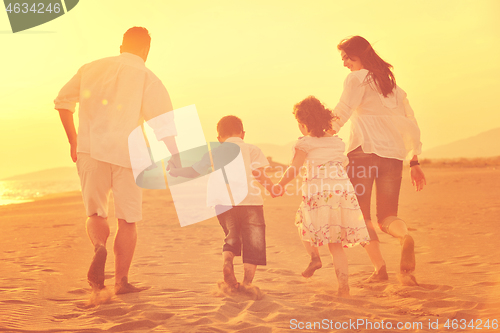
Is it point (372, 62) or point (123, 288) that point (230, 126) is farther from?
point (123, 288)

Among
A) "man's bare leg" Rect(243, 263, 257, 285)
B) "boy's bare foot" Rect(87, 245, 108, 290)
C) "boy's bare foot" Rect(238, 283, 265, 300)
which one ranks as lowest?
"boy's bare foot" Rect(238, 283, 265, 300)

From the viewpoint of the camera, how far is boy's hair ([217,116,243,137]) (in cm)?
401

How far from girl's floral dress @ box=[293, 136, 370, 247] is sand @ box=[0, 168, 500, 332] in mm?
486

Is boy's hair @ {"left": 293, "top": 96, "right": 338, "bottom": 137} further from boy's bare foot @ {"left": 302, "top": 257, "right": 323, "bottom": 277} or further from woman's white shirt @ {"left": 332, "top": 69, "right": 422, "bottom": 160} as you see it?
boy's bare foot @ {"left": 302, "top": 257, "right": 323, "bottom": 277}

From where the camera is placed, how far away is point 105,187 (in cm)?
342

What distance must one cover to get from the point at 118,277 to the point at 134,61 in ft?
5.98

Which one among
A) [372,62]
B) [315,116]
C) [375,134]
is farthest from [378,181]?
[372,62]

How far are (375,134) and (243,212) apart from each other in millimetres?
1389

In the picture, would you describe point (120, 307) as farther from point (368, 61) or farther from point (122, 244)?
point (368, 61)

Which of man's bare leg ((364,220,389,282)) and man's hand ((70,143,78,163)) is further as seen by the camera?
man's bare leg ((364,220,389,282))

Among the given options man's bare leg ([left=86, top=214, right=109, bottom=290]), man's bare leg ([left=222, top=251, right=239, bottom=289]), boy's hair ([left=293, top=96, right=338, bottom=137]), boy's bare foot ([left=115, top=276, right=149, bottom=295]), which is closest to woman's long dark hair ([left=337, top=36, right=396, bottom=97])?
boy's hair ([left=293, top=96, right=338, bottom=137])

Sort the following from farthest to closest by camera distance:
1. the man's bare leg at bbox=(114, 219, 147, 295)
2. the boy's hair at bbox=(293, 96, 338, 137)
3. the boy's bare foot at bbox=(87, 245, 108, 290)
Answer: the boy's hair at bbox=(293, 96, 338, 137) < the man's bare leg at bbox=(114, 219, 147, 295) < the boy's bare foot at bbox=(87, 245, 108, 290)

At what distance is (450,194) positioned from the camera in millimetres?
13266

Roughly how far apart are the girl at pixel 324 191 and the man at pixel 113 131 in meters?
1.17
